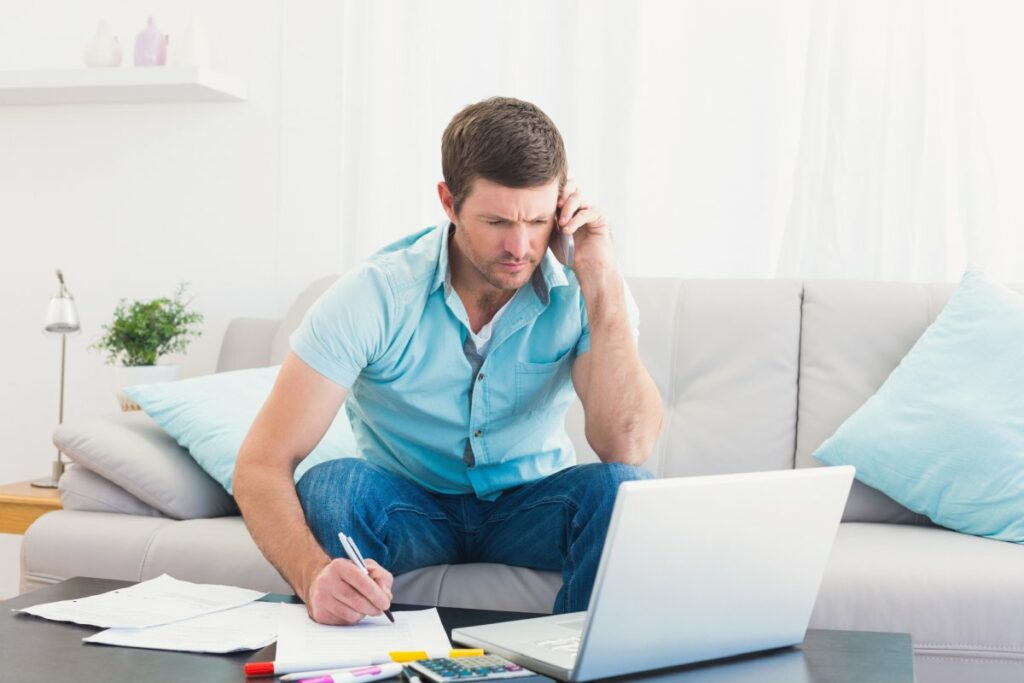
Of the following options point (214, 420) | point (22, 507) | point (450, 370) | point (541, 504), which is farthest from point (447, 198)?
point (22, 507)

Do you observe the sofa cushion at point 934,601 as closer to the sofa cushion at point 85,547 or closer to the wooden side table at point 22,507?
the sofa cushion at point 85,547

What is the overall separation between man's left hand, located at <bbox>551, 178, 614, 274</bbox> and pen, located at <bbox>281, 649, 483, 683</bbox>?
0.81 meters

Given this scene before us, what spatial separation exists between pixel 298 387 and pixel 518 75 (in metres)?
1.46

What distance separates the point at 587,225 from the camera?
1.85 meters

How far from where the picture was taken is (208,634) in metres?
1.25

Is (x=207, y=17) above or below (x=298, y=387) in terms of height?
above

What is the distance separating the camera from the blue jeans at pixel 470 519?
5.19 ft

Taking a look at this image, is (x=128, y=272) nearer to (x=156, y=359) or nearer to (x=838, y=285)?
(x=156, y=359)

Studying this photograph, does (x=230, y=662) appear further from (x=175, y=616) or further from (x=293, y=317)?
(x=293, y=317)

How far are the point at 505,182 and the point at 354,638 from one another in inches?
28.8

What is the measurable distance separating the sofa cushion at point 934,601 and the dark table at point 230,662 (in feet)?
1.25

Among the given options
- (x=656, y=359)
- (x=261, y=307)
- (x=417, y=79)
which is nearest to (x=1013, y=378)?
(x=656, y=359)

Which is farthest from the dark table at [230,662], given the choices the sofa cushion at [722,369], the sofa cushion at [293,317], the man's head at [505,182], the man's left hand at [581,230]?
the sofa cushion at [293,317]

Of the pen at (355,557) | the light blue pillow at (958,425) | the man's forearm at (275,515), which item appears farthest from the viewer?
the light blue pillow at (958,425)
